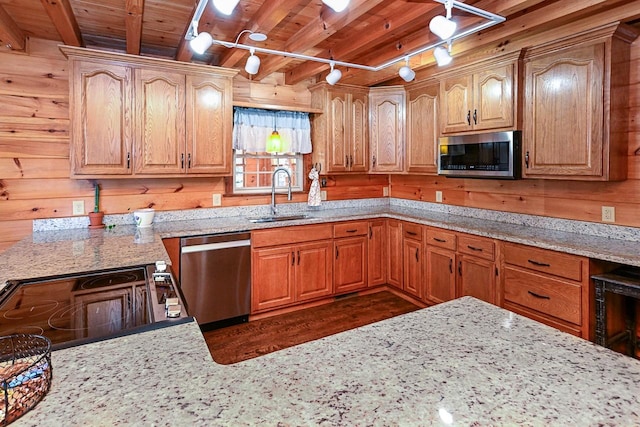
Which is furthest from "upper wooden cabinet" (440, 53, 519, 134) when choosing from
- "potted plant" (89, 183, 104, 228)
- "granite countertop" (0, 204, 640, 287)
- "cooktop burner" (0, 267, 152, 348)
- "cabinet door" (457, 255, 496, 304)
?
"potted plant" (89, 183, 104, 228)

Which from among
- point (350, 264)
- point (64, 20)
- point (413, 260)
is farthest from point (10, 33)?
point (413, 260)

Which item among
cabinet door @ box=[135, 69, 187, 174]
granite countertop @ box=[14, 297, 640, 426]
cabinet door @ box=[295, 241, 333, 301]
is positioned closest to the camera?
granite countertop @ box=[14, 297, 640, 426]

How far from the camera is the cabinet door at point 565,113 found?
99.6 inches

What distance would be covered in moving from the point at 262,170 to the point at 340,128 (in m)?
0.97

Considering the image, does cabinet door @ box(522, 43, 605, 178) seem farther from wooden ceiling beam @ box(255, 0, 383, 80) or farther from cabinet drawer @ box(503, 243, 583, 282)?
wooden ceiling beam @ box(255, 0, 383, 80)

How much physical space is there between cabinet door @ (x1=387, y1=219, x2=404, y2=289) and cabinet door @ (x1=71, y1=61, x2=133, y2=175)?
8.51ft

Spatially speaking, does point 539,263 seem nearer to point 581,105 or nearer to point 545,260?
point 545,260

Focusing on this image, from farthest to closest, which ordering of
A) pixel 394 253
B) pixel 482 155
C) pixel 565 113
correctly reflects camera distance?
pixel 394 253 < pixel 482 155 < pixel 565 113

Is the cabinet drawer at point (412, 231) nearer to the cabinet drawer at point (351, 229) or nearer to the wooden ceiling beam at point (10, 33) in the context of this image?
the cabinet drawer at point (351, 229)

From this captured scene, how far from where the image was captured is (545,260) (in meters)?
2.60

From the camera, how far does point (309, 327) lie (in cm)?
335

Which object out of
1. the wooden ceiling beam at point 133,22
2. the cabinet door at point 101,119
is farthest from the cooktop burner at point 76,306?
the wooden ceiling beam at point 133,22

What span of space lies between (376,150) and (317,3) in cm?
208

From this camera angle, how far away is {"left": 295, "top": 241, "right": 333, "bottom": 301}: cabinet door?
365 centimetres
